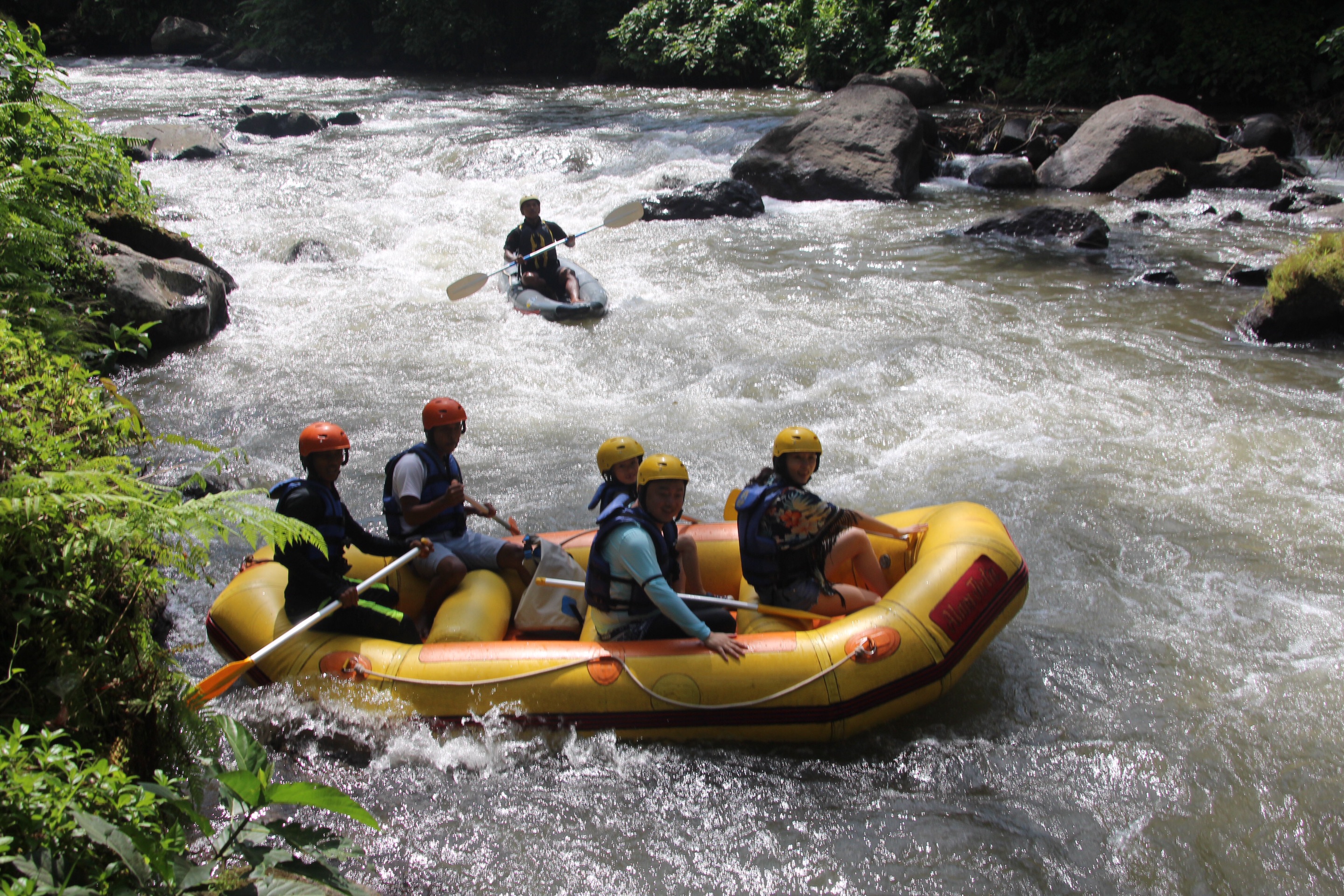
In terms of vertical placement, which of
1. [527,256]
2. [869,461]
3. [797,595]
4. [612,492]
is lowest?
[869,461]

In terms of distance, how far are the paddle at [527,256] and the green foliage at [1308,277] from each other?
582 centimetres

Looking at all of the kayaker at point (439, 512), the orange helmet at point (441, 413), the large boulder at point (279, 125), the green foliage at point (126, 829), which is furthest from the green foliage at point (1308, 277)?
the large boulder at point (279, 125)

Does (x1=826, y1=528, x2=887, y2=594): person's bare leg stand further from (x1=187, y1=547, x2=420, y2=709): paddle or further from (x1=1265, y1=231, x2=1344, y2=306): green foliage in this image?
(x1=1265, y1=231, x2=1344, y2=306): green foliage

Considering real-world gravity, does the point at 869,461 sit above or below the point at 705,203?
below

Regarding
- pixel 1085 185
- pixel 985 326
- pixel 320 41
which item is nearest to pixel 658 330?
pixel 985 326

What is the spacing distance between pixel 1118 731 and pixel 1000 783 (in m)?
0.63

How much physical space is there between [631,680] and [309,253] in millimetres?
8371

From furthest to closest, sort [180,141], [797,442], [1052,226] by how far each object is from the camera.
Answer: [180,141]
[1052,226]
[797,442]

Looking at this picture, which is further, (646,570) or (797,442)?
(797,442)

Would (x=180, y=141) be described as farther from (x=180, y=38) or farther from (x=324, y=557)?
(x=180, y=38)

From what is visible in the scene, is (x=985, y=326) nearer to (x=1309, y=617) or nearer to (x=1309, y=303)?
(x=1309, y=303)

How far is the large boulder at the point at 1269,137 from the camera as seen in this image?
13.5 metres

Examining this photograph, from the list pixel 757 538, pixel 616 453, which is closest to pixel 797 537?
pixel 757 538

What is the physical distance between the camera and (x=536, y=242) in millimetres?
9203
